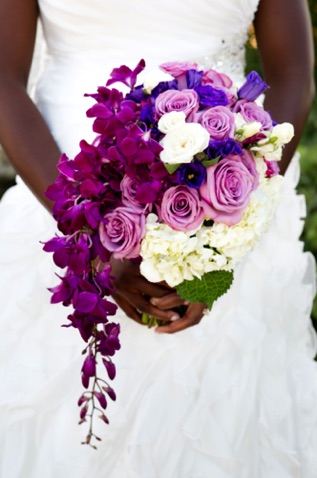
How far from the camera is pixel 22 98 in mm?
2291

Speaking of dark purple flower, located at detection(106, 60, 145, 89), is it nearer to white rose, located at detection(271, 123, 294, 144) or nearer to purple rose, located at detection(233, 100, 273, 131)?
purple rose, located at detection(233, 100, 273, 131)

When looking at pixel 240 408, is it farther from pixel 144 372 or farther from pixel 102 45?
pixel 102 45

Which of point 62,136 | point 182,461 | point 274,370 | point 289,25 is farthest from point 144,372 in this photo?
point 289,25

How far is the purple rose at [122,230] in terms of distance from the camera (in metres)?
1.82

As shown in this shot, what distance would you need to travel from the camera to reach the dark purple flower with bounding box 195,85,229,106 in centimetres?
190

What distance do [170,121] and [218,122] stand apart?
0.12 m

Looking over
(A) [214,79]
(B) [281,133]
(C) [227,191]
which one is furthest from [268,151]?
(A) [214,79]

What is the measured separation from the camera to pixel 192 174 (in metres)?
1.81

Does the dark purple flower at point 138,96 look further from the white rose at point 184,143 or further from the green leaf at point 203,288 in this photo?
the green leaf at point 203,288

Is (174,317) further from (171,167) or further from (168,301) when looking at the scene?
(171,167)

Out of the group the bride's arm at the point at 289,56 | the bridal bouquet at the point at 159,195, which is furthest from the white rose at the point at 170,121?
the bride's arm at the point at 289,56

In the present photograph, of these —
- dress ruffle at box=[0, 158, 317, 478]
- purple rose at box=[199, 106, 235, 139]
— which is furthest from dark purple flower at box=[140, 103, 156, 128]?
dress ruffle at box=[0, 158, 317, 478]

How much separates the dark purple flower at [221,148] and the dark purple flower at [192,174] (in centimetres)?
4

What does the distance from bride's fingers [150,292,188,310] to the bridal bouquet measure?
0.22 metres
